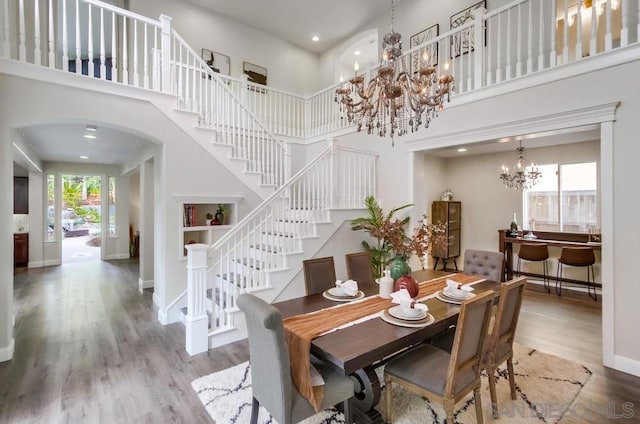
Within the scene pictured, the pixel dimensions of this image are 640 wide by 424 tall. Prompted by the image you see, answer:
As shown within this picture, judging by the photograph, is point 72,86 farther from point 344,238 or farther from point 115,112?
point 344,238

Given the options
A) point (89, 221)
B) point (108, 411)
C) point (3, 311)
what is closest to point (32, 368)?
point (3, 311)

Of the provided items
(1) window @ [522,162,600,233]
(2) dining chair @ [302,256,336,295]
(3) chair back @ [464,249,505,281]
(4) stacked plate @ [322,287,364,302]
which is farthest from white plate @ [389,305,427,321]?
(1) window @ [522,162,600,233]

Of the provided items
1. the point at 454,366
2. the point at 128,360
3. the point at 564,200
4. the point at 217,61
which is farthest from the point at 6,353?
the point at 564,200

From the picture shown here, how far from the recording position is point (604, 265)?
3014 mm

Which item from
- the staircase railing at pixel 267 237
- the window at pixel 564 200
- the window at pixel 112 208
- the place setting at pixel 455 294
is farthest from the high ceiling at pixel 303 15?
the place setting at pixel 455 294

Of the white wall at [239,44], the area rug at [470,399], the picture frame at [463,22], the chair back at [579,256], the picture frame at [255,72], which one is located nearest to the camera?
the area rug at [470,399]

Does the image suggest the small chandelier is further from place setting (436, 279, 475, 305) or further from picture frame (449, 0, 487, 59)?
place setting (436, 279, 475, 305)

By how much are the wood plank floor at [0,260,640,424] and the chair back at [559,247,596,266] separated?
0.62 m

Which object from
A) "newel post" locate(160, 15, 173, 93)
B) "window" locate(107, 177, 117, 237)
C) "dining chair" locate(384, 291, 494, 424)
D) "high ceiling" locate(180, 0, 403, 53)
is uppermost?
"high ceiling" locate(180, 0, 403, 53)

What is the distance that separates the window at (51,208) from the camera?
25.7ft

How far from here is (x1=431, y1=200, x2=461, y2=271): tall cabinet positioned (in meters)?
6.66

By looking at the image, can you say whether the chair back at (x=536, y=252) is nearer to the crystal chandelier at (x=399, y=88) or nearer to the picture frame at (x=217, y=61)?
the crystal chandelier at (x=399, y=88)

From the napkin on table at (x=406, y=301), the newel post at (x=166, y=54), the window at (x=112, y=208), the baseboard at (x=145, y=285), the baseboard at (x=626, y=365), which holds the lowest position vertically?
the baseboard at (x=626, y=365)

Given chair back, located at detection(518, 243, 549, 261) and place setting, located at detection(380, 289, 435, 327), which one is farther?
chair back, located at detection(518, 243, 549, 261)
